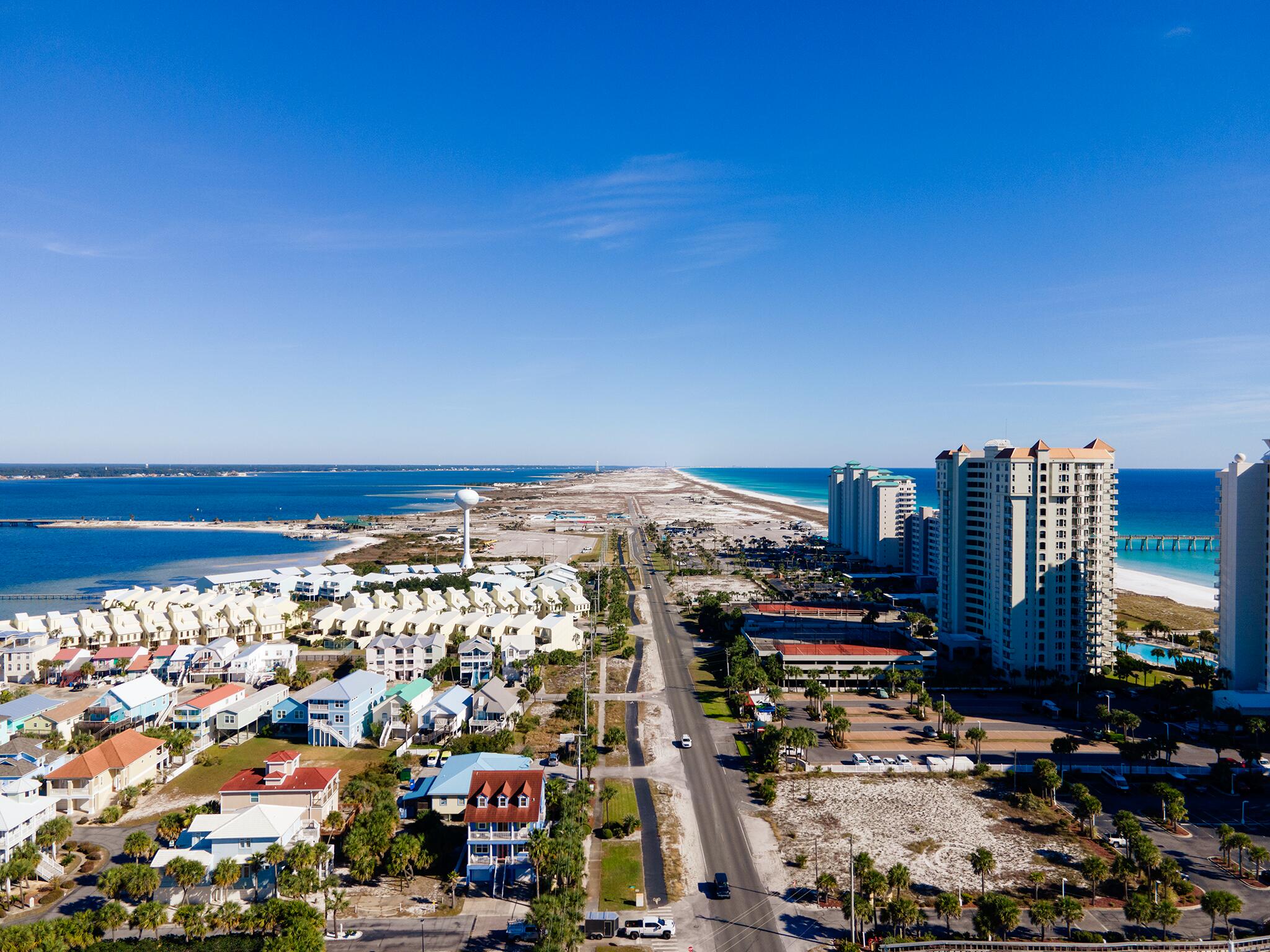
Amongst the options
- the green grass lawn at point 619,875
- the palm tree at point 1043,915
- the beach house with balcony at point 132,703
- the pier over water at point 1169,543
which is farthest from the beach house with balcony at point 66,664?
the pier over water at point 1169,543

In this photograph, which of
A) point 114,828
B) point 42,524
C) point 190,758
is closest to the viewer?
point 114,828

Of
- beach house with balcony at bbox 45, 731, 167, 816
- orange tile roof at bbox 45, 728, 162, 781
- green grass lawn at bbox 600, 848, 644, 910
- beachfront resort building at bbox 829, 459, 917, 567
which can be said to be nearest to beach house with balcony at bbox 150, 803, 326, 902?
beach house with balcony at bbox 45, 731, 167, 816

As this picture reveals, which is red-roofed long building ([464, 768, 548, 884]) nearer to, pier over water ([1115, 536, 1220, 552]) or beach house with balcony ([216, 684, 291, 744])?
beach house with balcony ([216, 684, 291, 744])

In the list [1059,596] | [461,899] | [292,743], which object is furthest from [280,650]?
[1059,596]

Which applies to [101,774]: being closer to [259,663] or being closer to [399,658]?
[259,663]

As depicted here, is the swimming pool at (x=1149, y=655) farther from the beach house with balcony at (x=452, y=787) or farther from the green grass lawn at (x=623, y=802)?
the beach house with balcony at (x=452, y=787)

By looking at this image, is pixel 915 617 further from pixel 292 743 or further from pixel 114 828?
pixel 114 828
